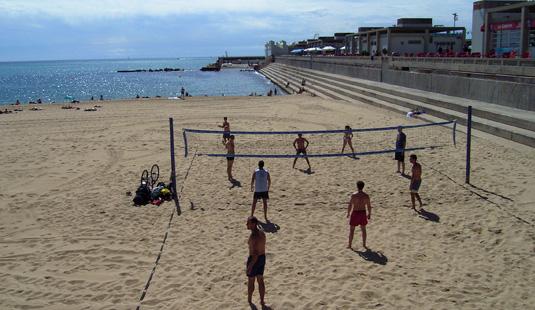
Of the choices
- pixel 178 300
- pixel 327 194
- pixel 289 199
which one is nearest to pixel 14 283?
pixel 178 300

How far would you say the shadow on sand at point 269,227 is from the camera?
8.62 metres

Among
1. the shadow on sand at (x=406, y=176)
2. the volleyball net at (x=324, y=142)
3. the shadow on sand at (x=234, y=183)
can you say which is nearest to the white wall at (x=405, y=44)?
the volleyball net at (x=324, y=142)

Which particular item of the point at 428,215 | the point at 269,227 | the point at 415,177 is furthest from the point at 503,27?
the point at 269,227

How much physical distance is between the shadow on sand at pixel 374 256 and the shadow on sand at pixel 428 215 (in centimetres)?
193

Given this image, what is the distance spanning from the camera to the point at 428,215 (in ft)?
30.2

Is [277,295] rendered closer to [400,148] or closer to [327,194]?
[327,194]

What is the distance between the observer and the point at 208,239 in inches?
324

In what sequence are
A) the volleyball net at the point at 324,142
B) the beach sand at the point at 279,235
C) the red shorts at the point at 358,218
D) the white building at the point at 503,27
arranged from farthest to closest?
the white building at the point at 503,27 < the volleyball net at the point at 324,142 < the red shorts at the point at 358,218 < the beach sand at the point at 279,235

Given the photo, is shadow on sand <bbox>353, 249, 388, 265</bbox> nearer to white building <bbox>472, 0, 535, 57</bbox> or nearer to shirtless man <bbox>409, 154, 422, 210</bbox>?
shirtless man <bbox>409, 154, 422, 210</bbox>

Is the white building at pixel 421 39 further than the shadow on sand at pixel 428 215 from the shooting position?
Yes

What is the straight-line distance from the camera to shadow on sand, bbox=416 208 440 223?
899cm

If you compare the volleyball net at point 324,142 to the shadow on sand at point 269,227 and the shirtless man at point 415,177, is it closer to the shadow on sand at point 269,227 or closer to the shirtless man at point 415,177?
the shirtless man at point 415,177

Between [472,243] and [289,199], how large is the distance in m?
3.91

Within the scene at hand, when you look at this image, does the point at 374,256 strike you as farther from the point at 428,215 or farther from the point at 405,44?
the point at 405,44
